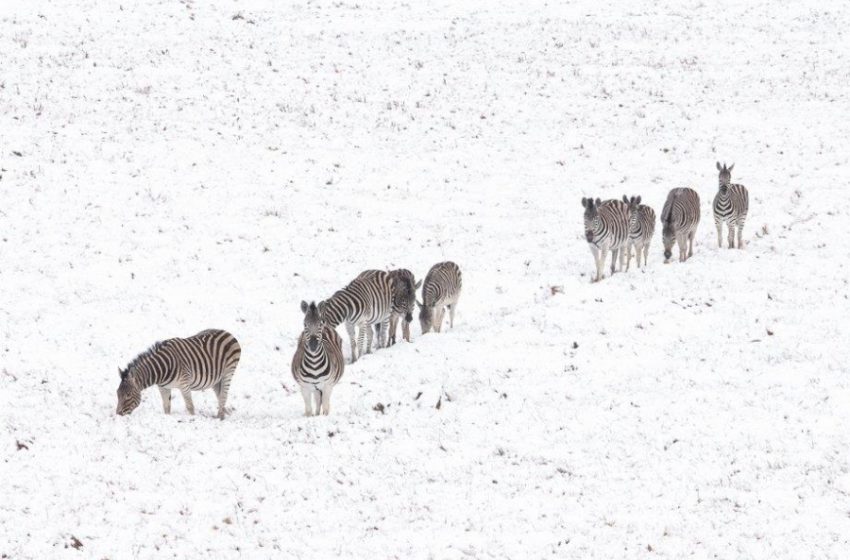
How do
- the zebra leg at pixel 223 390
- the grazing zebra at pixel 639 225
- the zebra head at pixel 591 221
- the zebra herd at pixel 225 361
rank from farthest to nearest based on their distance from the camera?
the grazing zebra at pixel 639 225
the zebra head at pixel 591 221
the zebra leg at pixel 223 390
the zebra herd at pixel 225 361

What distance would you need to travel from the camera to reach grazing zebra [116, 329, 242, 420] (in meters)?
14.4

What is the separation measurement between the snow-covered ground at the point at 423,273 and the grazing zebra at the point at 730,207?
714 mm

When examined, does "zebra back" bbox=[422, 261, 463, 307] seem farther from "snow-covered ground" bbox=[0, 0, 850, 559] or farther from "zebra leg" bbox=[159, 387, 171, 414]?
"zebra leg" bbox=[159, 387, 171, 414]

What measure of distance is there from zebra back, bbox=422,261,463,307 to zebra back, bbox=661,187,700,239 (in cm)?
696

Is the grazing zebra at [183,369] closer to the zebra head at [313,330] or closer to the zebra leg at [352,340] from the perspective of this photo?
the zebra head at [313,330]

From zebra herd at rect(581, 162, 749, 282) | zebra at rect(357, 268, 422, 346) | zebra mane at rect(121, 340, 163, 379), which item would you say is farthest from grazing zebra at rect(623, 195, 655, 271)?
zebra mane at rect(121, 340, 163, 379)

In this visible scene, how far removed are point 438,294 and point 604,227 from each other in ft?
18.1

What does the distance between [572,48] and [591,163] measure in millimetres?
14003

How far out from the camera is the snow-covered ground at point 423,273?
11336mm

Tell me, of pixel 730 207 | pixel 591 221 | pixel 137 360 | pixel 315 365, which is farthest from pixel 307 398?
pixel 730 207

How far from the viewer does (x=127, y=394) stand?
1431 cm

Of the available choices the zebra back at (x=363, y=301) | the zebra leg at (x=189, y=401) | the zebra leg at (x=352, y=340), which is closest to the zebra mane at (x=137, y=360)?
the zebra leg at (x=189, y=401)

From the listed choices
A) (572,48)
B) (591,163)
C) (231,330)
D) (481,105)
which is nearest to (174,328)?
(231,330)

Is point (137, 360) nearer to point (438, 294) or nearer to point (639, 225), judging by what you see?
point (438, 294)
